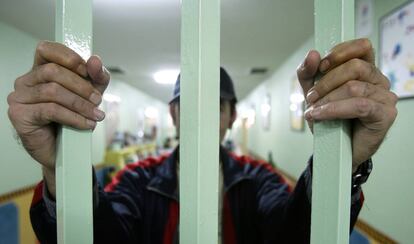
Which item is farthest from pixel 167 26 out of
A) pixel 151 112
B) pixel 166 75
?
pixel 151 112

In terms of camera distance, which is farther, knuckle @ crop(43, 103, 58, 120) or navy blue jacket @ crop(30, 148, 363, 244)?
navy blue jacket @ crop(30, 148, 363, 244)

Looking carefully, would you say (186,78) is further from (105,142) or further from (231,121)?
(105,142)

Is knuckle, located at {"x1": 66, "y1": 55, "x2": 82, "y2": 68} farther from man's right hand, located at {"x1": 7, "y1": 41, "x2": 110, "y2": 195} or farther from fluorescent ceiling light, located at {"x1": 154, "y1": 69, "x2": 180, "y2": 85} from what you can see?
fluorescent ceiling light, located at {"x1": 154, "y1": 69, "x2": 180, "y2": 85}

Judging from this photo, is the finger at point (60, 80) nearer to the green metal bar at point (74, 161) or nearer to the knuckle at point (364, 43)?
the green metal bar at point (74, 161)

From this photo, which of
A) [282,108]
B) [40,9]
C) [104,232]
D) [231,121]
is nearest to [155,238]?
[104,232]

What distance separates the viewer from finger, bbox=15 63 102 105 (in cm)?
44

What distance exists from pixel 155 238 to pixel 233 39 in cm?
210

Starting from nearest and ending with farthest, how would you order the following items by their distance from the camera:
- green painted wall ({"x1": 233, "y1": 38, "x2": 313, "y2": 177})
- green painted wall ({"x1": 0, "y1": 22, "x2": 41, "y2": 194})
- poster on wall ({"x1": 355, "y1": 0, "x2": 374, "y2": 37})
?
poster on wall ({"x1": 355, "y1": 0, "x2": 374, "y2": 37}), green painted wall ({"x1": 0, "y1": 22, "x2": 41, "y2": 194}), green painted wall ({"x1": 233, "y1": 38, "x2": 313, "y2": 177})

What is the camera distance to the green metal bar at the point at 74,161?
1.50 feet

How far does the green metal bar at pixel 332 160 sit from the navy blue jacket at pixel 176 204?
1.07ft

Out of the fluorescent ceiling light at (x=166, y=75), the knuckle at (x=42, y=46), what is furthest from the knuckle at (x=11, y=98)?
the fluorescent ceiling light at (x=166, y=75)

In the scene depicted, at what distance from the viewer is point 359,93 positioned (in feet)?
1.37

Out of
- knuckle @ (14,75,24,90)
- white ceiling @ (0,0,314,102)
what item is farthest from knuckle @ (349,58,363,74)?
white ceiling @ (0,0,314,102)

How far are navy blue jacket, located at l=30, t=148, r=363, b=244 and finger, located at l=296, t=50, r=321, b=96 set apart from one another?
458 mm
